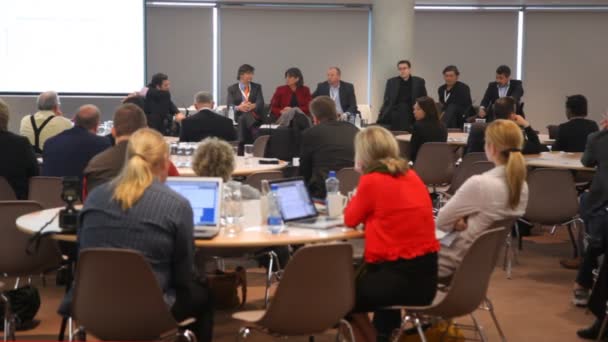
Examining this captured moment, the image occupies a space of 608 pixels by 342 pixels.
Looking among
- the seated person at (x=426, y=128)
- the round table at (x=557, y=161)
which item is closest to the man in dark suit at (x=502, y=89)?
the seated person at (x=426, y=128)

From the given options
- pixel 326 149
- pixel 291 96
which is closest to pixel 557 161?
pixel 326 149

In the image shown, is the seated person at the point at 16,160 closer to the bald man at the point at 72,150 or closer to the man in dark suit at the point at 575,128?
the bald man at the point at 72,150

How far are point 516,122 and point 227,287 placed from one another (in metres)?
3.59

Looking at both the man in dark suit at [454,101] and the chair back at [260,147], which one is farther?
the man in dark suit at [454,101]

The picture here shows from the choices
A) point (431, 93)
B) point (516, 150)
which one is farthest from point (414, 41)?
point (516, 150)

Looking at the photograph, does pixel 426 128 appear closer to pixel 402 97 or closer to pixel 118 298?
pixel 402 97

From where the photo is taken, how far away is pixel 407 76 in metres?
Answer: 12.9

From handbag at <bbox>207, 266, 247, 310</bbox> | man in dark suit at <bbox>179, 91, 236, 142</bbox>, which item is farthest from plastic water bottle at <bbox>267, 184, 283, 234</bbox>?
man in dark suit at <bbox>179, 91, 236, 142</bbox>

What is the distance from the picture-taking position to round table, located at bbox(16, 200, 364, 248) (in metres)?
4.33

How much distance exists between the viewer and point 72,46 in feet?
40.3

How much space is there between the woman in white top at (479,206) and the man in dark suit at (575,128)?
387 centimetres

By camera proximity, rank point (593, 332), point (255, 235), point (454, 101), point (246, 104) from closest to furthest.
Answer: point (255, 235) → point (593, 332) → point (246, 104) → point (454, 101)

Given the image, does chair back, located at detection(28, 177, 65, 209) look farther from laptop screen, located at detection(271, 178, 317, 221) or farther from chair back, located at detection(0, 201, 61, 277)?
laptop screen, located at detection(271, 178, 317, 221)

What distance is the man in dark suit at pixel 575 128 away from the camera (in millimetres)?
8486
